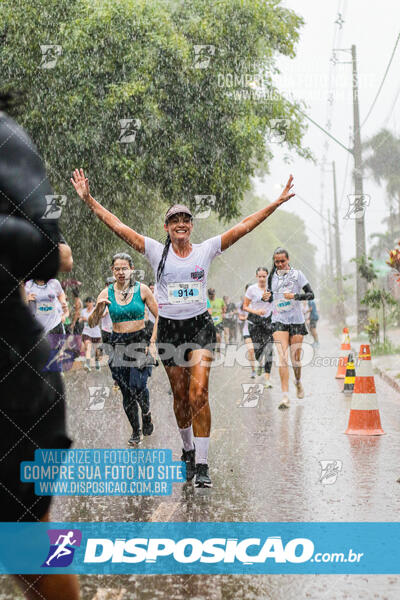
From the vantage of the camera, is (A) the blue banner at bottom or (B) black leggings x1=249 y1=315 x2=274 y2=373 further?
(B) black leggings x1=249 y1=315 x2=274 y2=373

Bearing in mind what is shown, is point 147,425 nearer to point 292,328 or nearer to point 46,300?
point 46,300

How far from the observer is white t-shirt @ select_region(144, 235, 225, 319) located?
658 cm

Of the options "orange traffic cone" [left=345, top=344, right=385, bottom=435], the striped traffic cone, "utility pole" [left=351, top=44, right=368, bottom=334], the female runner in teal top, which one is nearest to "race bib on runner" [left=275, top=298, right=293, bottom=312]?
"orange traffic cone" [left=345, top=344, right=385, bottom=435]

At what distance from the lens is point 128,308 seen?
8547 mm

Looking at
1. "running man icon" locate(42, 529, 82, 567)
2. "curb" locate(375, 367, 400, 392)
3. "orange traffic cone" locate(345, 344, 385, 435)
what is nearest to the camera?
"running man icon" locate(42, 529, 82, 567)

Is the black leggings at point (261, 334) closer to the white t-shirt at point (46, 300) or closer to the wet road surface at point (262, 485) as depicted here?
the wet road surface at point (262, 485)

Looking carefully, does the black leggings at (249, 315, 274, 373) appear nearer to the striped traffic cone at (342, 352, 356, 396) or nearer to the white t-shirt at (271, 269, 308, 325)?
the striped traffic cone at (342, 352, 356, 396)

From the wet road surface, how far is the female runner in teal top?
458 millimetres

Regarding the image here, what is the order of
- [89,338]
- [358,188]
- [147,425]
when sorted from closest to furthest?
[147,425] → [89,338] → [358,188]

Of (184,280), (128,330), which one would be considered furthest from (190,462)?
(128,330)

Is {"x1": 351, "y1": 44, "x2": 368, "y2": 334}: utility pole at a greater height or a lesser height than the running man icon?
greater

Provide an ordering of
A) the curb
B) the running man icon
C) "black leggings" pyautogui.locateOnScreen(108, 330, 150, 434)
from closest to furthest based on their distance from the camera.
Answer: the running man icon → "black leggings" pyautogui.locateOnScreen(108, 330, 150, 434) → the curb

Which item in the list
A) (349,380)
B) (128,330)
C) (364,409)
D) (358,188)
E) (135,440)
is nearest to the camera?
(135,440)

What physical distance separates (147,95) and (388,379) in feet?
24.4
